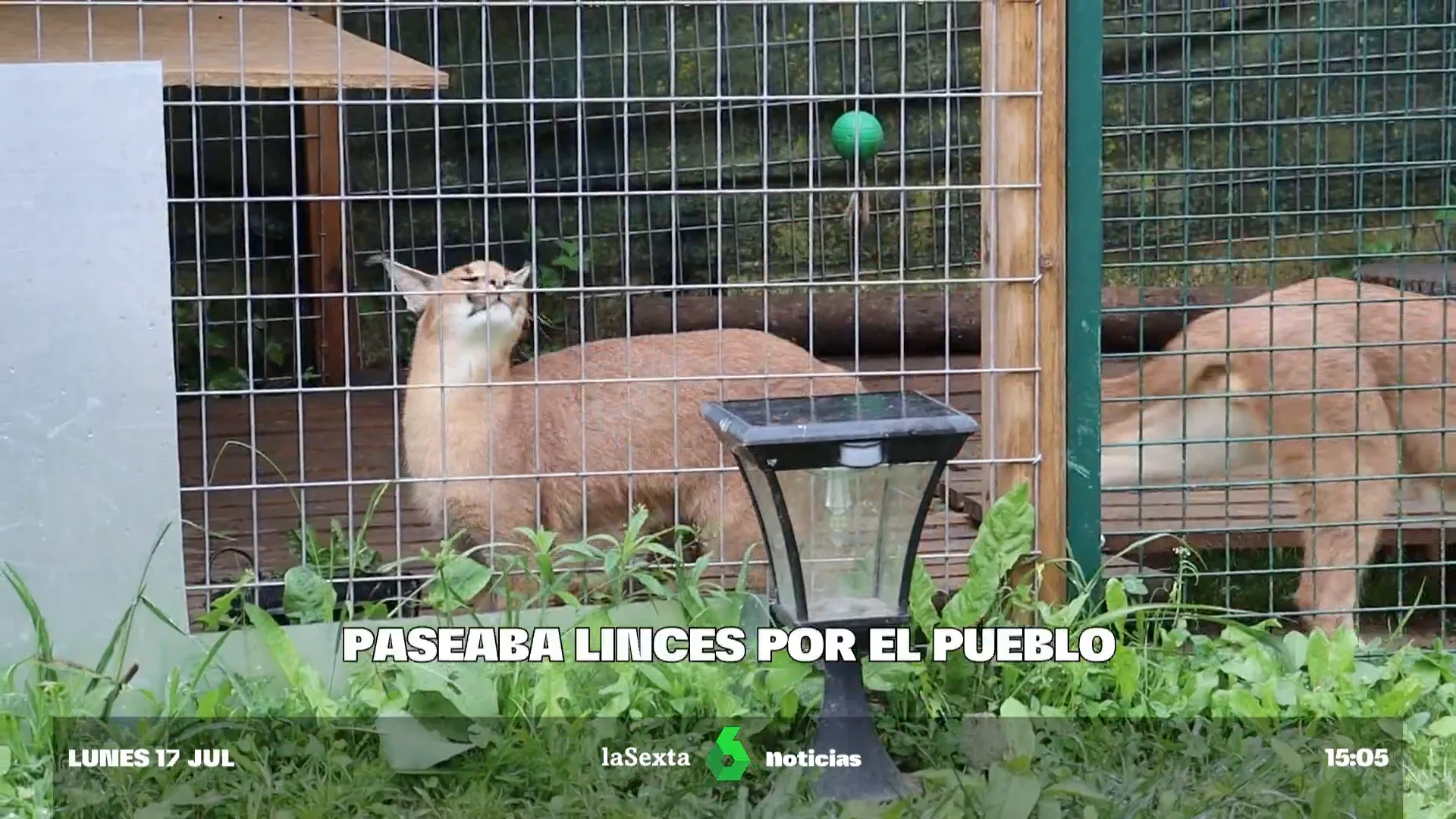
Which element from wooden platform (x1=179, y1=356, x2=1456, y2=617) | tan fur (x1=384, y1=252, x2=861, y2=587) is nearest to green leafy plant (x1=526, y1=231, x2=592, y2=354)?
wooden platform (x1=179, y1=356, x2=1456, y2=617)

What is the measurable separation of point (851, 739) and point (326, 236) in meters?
5.72

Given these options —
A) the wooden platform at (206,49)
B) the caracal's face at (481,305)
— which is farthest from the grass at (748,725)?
the wooden platform at (206,49)

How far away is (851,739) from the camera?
11.7ft

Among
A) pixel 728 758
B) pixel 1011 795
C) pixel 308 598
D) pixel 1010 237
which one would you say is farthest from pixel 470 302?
pixel 1011 795

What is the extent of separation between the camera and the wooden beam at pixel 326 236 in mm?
8141

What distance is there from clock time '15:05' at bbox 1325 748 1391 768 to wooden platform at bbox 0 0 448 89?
2.94 metres

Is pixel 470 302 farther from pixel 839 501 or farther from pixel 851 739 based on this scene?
pixel 851 739

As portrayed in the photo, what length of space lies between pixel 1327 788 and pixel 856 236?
2104mm

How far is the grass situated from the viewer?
11.6ft

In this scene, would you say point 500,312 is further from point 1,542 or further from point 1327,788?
point 1327,788

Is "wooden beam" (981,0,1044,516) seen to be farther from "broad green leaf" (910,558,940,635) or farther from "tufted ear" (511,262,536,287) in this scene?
"tufted ear" (511,262,536,287)

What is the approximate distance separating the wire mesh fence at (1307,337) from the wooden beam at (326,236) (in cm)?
391

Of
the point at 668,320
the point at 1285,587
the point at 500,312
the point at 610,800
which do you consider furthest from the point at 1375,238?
the point at 610,800

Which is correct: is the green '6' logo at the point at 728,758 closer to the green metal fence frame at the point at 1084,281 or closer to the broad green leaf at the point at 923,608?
the broad green leaf at the point at 923,608
